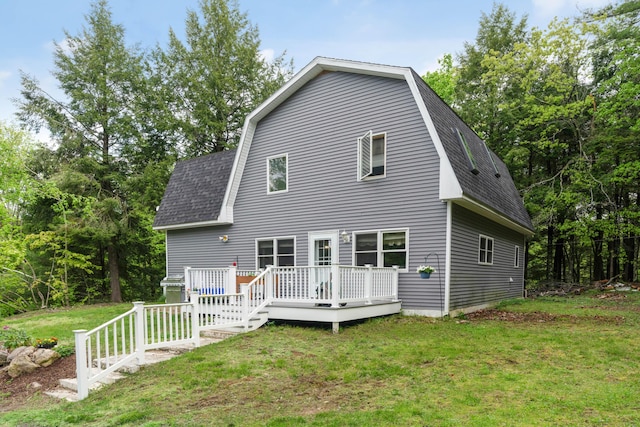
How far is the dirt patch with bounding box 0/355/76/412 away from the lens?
5.32 metres

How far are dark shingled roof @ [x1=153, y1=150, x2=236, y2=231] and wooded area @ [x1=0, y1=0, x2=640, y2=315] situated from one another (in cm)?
512

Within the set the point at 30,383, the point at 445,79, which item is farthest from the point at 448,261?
the point at 445,79

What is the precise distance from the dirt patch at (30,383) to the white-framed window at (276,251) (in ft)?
19.2

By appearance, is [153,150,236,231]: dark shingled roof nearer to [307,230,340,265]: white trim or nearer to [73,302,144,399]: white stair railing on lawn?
[307,230,340,265]: white trim

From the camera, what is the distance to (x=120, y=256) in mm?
21031

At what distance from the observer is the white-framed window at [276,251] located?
1148cm

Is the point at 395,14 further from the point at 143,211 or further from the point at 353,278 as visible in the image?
the point at 143,211

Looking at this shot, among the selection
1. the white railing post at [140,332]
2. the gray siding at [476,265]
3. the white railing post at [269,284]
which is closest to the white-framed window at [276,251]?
the white railing post at [269,284]

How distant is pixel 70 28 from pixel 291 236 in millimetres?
17009

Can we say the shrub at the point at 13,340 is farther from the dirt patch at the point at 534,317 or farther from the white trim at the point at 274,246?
the dirt patch at the point at 534,317

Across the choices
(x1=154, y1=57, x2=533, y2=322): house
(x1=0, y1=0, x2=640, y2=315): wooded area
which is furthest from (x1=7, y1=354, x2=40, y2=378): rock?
(x1=0, y1=0, x2=640, y2=315): wooded area

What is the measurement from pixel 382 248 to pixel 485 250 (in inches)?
143

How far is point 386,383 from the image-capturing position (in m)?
4.79

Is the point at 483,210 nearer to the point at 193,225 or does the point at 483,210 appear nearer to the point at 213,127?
the point at 193,225
